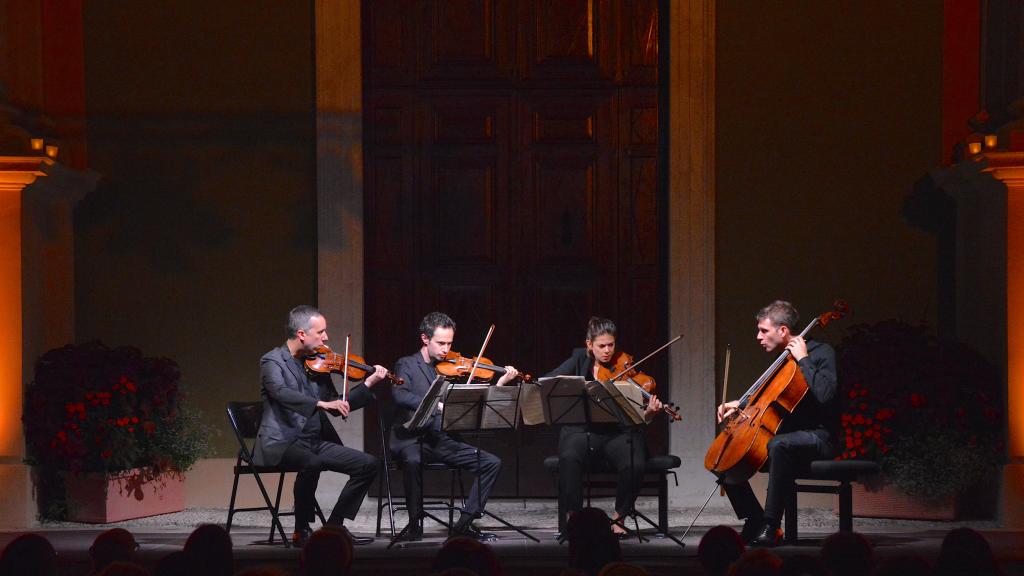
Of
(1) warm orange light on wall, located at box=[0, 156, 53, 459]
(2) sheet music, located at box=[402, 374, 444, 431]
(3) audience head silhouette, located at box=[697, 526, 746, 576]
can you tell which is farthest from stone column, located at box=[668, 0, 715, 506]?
(3) audience head silhouette, located at box=[697, 526, 746, 576]

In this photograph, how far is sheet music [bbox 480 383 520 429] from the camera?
5941 mm

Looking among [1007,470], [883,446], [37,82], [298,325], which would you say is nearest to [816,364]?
[883,446]

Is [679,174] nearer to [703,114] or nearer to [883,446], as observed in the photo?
[703,114]

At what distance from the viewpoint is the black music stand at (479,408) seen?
19.3 feet

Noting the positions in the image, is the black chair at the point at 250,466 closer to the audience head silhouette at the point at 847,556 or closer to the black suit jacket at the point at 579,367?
the black suit jacket at the point at 579,367

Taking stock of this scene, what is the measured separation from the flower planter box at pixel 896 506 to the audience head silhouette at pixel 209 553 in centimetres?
474

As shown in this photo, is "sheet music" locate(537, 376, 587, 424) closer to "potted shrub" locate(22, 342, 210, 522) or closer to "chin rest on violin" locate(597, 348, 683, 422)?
"chin rest on violin" locate(597, 348, 683, 422)

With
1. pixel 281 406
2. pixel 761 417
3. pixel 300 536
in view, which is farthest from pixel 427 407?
pixel 761 417

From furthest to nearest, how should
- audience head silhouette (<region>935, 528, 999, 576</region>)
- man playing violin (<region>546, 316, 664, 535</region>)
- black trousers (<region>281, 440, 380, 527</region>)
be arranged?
1. man playing violin (<region>546, 316, 664, 535</region>)
2. black trousers (<region>281, 440, 380, 527</region>)
3. audience head silhouette (<region>935, 528, 999, 576</region>)

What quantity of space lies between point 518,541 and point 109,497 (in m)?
2.43

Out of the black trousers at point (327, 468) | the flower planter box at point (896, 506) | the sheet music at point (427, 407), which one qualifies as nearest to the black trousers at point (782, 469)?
the flower planter box at point (896, 506)

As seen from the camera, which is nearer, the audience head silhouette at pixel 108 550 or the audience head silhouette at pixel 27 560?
the audience head silhouette at pixel 27 560

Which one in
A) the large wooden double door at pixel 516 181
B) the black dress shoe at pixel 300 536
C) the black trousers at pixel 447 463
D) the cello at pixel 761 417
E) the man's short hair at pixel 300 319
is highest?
the large wooden double door at pixel 516 181

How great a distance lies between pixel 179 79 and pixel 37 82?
85 centimetres
